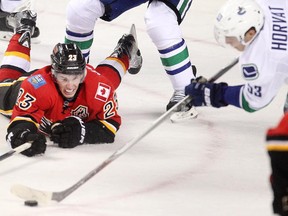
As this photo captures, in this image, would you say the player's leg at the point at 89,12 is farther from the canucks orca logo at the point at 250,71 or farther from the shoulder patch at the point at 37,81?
the canucks orca logo at the point at 250,71

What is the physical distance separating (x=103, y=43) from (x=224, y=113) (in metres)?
1.53

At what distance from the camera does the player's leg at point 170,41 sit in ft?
14.7

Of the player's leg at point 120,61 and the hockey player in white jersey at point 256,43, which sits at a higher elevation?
the hockey player in white jersey at point 256,43

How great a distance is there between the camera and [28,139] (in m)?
A: 3.93

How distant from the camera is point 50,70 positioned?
417cm

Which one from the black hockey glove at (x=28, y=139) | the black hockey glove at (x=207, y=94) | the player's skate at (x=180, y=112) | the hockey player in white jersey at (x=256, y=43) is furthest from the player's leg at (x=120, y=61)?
the hockey player in white jersey at (x=256, y=43)

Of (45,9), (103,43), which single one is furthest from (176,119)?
(45,9)

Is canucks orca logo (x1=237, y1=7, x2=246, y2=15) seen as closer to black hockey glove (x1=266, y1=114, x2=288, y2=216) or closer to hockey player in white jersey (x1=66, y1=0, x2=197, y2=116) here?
hockey player in white jersey (x1=66, y1=0, x2=197, y2=116)

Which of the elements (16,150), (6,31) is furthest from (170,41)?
(6,31)

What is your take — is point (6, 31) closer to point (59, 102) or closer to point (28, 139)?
point (59, 102)

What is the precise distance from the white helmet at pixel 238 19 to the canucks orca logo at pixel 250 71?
0.28ft

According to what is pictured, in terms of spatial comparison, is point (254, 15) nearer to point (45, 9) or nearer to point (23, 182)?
point (23, 182)

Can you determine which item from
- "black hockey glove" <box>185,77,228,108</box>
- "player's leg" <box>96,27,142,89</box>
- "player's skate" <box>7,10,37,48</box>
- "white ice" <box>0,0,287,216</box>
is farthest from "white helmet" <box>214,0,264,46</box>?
"player's skate" <box>7,10,37,48</box>

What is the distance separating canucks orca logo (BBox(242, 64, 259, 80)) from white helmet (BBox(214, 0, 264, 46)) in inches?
3.4
